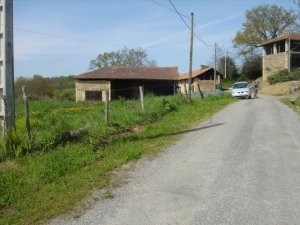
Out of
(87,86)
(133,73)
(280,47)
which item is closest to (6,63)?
(87,86)

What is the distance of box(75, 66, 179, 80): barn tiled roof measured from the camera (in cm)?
4334

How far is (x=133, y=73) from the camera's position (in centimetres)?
4538

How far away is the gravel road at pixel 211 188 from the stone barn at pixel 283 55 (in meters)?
48.6

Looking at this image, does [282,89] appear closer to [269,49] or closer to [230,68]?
[269,49]

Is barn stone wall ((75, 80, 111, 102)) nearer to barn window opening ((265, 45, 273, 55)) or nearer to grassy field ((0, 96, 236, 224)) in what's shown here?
grassy field ((0, 96, 236, 224))

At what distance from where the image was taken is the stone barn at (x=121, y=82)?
142 ft

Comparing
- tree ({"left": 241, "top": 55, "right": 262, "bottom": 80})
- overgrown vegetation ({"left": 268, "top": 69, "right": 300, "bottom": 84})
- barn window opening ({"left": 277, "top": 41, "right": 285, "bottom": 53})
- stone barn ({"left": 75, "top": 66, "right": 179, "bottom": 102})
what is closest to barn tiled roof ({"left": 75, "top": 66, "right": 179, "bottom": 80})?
stone barn ({"left": 75, "top": 66, "right": 179, "bottom": 102})

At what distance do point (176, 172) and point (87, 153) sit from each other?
7.76 ft

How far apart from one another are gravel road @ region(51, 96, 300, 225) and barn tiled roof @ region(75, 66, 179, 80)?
32.9 m

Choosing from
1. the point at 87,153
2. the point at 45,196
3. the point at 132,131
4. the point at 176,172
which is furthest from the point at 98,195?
the point at 132,131

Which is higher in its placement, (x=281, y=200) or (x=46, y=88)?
(x=46, y=88)

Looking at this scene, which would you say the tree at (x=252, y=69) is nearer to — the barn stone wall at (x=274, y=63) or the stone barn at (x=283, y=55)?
the stone barn at (x=283, y=55)

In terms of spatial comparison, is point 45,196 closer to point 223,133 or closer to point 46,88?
point 223,133

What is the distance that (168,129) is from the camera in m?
13.6
